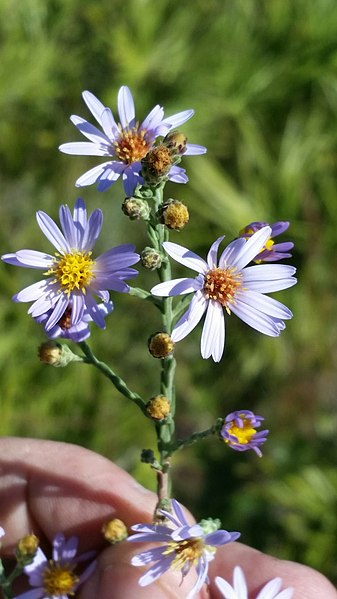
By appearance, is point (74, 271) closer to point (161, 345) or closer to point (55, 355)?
point (55, 355)

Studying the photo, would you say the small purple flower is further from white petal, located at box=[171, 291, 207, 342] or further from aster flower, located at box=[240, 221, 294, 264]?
aster flower, located at box=[240, 221, 294, 264]

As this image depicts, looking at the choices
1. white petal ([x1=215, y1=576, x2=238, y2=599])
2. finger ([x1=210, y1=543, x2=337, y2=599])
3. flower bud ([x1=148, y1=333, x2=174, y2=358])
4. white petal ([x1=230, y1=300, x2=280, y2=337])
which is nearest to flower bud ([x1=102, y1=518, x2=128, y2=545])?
white petal ([x1=215, y1=576, x2=238, y2=599])

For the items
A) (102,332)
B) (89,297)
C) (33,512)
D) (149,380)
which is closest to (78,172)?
(102,332)

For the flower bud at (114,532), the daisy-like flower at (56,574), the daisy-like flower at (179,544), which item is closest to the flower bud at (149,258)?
the daisy-like flower at (179,544)

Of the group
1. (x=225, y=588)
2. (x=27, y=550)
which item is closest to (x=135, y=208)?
(x=27, y=550)

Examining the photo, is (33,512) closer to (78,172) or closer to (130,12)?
(78,172)
